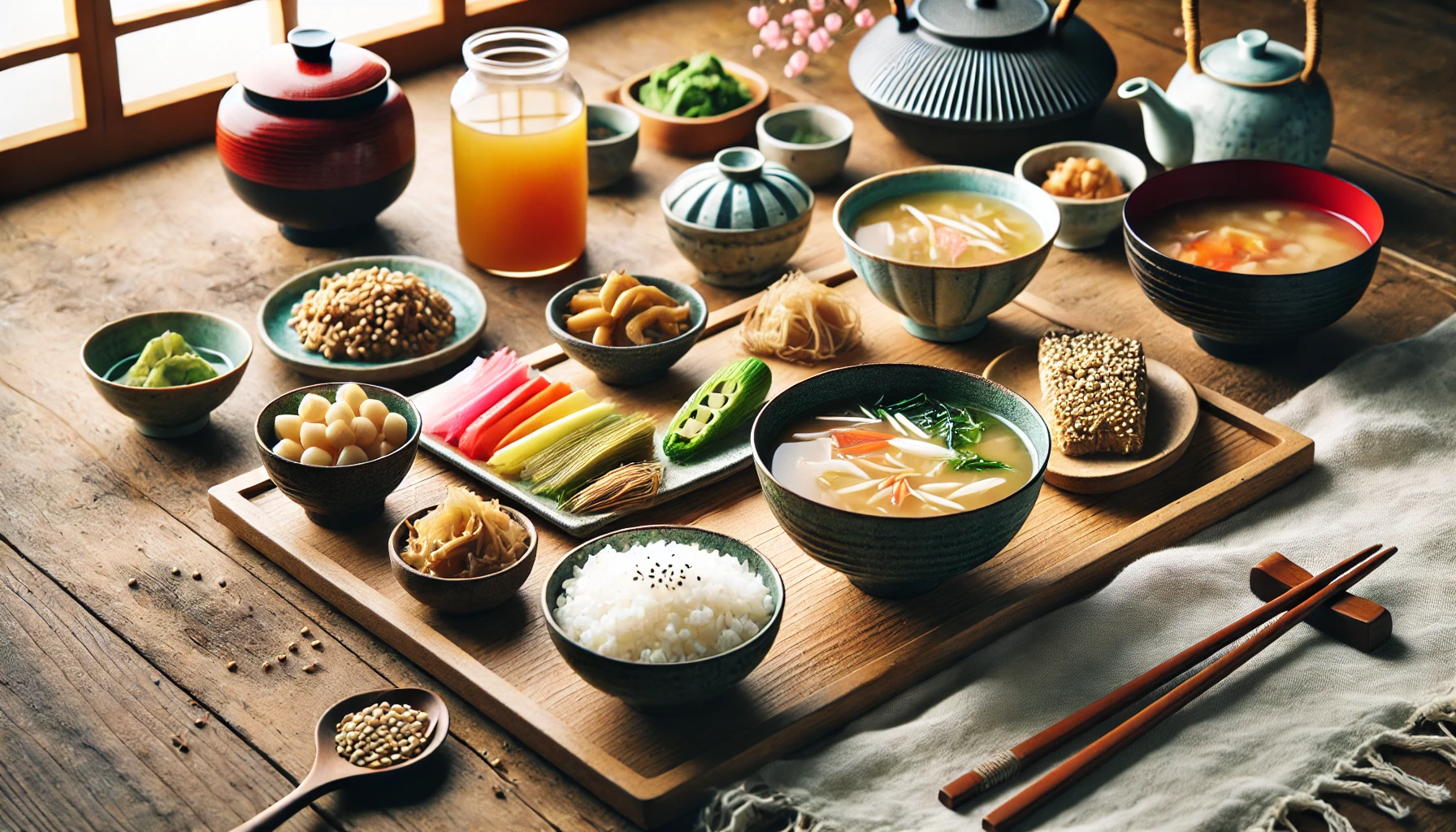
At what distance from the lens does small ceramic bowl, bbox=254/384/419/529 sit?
200 centimetres

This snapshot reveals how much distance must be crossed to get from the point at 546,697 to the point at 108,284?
5.08ft

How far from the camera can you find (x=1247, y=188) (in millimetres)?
2715

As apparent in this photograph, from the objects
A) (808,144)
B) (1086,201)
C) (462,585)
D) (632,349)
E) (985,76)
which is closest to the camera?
(462,585)

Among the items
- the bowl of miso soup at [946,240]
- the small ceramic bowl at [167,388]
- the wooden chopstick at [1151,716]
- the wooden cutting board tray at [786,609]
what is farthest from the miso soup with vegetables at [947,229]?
the small ceramic bowl at [167,388]

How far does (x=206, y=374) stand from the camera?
234 cm

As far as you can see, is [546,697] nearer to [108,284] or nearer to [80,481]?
[80,481]

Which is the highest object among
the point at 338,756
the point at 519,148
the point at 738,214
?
the point at 519,148

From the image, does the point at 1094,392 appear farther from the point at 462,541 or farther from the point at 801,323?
the point at 462,541

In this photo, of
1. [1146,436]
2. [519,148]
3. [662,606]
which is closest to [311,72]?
[519,148]

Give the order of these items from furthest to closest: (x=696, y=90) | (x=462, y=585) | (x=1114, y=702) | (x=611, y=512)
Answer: (x=696, y=90) < (x=611, y=512) < (x=462, y=585) < (x=1114, y=702)

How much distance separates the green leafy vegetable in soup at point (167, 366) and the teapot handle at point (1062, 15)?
1958 mm

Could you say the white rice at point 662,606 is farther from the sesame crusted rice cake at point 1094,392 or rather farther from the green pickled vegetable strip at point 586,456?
the sesame crusted rice cake at point 1094,392

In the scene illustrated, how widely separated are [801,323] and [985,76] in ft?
2.99

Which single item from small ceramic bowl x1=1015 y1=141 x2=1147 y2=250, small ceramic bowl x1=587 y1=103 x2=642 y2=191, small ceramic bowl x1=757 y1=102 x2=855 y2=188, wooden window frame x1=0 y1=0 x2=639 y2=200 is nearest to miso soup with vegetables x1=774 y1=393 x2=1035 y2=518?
small ceramic bowl x1=1015 y1=141 x2=1147 y2=250
